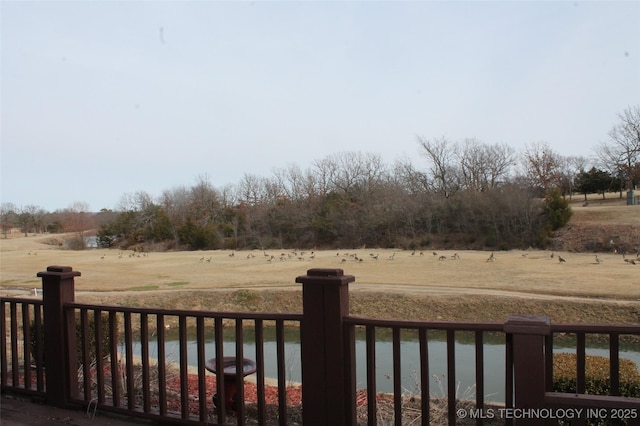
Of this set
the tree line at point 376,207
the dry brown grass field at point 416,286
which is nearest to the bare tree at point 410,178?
the tree line at point 376,207

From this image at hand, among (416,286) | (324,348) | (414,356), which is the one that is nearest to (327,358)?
(324,348)

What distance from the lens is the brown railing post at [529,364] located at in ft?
6.36

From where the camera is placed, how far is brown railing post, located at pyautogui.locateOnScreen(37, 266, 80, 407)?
3338 millimetres

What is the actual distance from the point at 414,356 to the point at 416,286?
9761 millimetres

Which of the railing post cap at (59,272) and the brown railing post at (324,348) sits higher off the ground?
the railing post cap at (59,272)

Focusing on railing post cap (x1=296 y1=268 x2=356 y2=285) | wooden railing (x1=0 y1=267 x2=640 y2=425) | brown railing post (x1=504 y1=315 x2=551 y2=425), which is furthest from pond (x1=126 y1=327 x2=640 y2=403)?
brown railing post (x1=504 y1=315 x2=551 y2=425)

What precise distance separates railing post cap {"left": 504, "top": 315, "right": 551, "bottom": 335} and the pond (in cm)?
359

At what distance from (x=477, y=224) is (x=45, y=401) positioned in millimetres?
40568

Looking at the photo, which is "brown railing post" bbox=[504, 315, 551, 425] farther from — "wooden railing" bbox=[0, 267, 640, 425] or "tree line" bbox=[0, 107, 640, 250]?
"tree line" bbox=[0, 107, 640, 250]

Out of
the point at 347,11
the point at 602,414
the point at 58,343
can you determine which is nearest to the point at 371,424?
the point at 602,414

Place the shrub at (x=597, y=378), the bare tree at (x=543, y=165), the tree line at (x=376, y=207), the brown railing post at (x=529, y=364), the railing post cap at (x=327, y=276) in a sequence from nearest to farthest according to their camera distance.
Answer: the brown railing post at (x=529, y=364) < the railing post cap at (x=327, y=276) < the shrub at (x=597, y=378) < the tree line at (x=376, y=207) < the bare tree at (x=543, y=165)

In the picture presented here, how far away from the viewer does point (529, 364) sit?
1.95m

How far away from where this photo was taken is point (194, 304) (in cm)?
1734

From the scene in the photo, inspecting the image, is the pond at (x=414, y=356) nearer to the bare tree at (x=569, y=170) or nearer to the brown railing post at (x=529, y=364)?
the brown railing post at (x=529, y=364)
